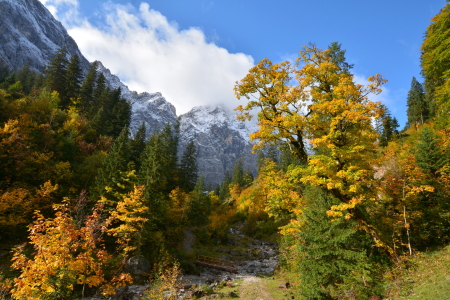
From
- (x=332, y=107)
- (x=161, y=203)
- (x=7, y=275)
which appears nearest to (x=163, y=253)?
(x=161, y=203)

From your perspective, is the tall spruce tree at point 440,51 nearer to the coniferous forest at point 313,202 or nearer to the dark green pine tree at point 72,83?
the coniferous forest at point 313,202

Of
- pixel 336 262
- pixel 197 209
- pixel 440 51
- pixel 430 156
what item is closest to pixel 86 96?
pixel 197 209

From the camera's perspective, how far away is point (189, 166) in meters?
53.8

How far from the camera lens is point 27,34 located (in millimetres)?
116250

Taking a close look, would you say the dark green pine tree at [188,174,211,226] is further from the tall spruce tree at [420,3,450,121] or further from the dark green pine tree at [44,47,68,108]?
the tall spruce tree at [420,3,450,121]

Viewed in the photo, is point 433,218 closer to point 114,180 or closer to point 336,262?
point 336,262

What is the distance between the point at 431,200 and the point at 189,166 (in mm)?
46291

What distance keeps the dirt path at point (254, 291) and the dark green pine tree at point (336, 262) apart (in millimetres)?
4117

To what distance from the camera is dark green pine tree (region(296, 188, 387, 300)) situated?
29.3ft

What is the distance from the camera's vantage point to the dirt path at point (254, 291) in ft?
41.7

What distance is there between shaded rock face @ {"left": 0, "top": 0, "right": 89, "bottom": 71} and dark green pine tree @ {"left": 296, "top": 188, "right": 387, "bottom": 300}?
400 ft

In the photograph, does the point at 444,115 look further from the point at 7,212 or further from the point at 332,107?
the point at 7,212

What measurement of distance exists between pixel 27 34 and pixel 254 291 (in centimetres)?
16524

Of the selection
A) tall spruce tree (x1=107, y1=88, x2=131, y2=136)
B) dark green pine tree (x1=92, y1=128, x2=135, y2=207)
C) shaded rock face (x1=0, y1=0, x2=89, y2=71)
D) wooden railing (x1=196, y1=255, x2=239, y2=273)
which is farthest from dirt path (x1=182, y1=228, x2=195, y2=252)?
shaded rock face (x1=0, y1=0, x2=89, y2=71)
